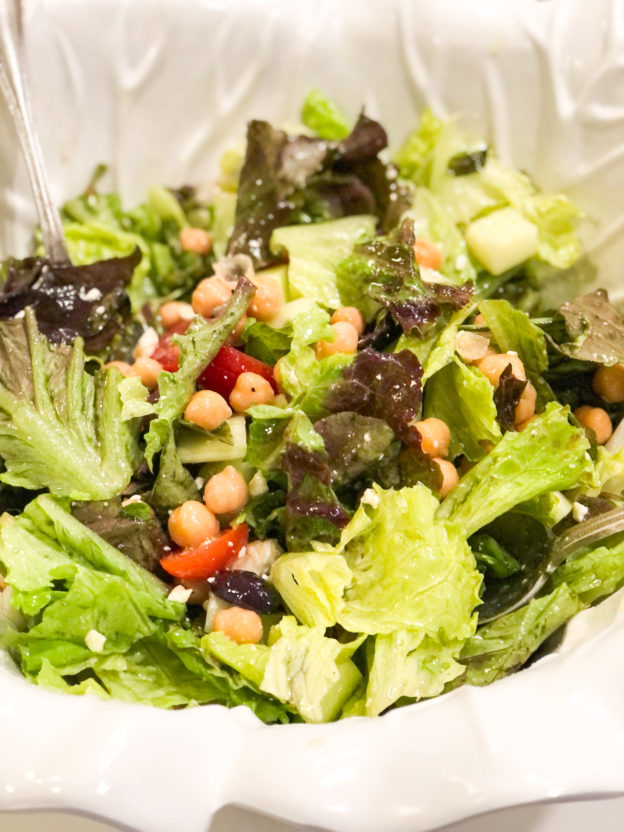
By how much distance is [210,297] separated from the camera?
6.21ft

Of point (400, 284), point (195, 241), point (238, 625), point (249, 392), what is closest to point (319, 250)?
point (400, 284)

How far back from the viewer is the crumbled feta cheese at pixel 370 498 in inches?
61.1

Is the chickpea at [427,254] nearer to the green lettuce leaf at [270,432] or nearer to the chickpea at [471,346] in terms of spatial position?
the chickpea at [471,346]

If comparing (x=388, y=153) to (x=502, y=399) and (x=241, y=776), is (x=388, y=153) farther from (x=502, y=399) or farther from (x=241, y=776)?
(x=241, y=776)

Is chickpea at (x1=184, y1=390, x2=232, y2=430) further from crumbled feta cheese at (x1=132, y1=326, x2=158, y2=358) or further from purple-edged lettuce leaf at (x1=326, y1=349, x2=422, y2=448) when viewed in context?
crumbled feta cheese at (x1=132, y1=326, x2=158, y2=358)

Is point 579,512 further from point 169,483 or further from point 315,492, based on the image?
point 169,483

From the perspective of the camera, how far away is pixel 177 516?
5.15 ft

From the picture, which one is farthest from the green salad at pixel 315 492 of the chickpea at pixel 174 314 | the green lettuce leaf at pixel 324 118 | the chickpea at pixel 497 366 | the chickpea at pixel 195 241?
the green lettuce leaf at pixel 324 118

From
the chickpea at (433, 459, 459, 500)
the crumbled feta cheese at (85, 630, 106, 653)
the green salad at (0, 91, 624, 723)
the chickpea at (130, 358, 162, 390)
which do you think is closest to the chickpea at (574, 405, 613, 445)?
the green salad at (0, 91, 624, 723)

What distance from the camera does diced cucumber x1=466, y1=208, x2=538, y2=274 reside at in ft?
7.16

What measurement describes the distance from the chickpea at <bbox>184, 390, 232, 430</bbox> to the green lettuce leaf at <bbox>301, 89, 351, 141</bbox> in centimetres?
120

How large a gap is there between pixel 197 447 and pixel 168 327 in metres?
0.65

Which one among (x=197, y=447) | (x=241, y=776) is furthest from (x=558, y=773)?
(x=197, y=447)

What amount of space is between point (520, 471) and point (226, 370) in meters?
0.67
